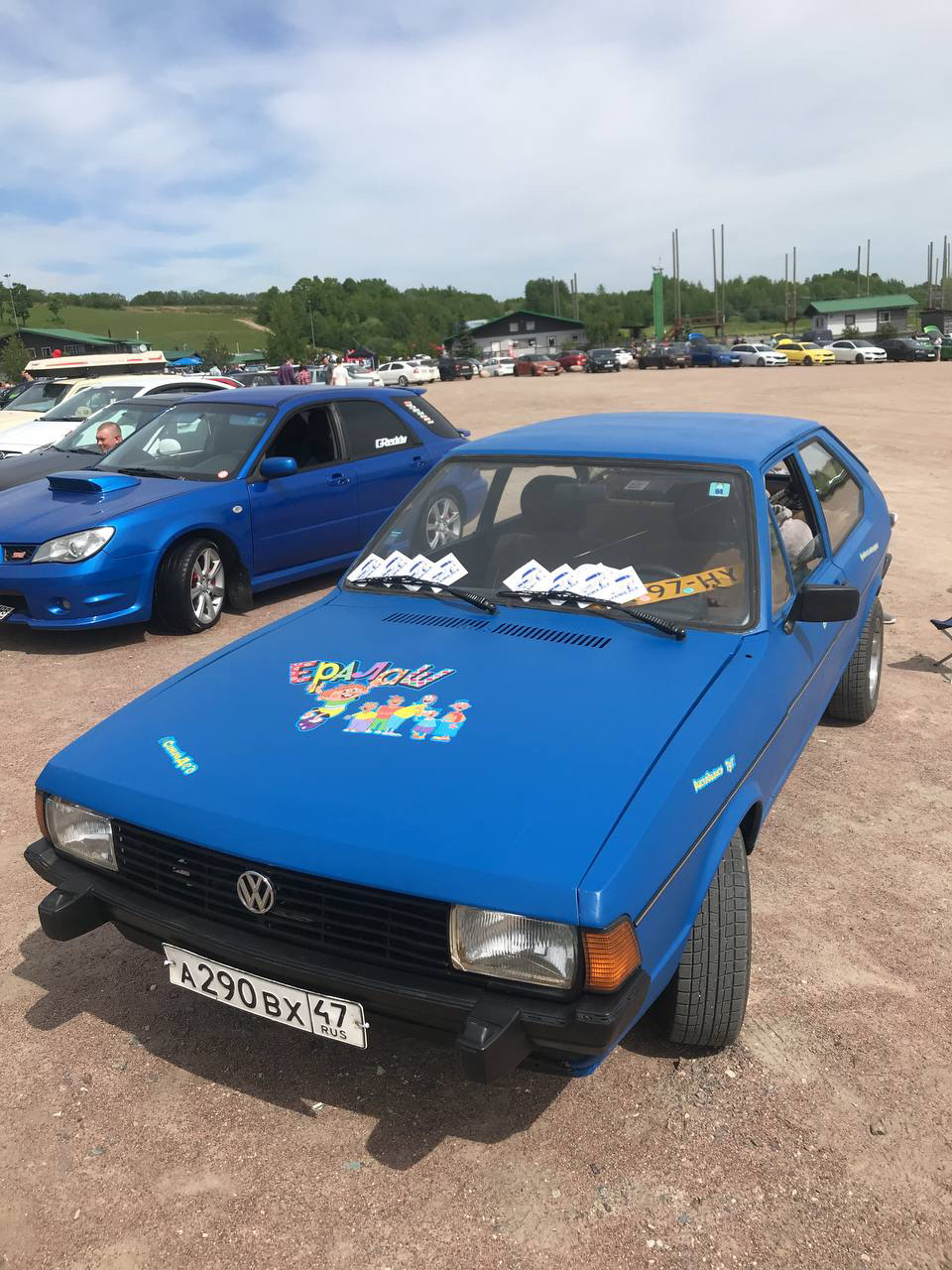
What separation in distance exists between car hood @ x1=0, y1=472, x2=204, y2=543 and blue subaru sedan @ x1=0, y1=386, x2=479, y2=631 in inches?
Result: 0.5

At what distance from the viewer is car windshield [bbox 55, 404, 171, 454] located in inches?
349

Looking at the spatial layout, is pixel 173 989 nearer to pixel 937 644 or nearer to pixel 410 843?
pixel 410 843

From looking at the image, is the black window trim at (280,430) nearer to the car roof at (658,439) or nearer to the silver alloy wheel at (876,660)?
the car roof at (658,439)

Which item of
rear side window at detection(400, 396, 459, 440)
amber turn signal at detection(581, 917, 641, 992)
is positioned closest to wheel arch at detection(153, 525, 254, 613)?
rear side window at detection(400, 396, 459, 440)

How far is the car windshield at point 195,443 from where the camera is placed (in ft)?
23.2

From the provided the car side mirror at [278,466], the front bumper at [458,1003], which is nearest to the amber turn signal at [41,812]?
the front bumper at [458,1003]

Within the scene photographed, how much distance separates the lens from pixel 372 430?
7.97m

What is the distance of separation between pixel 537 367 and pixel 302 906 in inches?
2103

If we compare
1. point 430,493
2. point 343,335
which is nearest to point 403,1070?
point 430,493

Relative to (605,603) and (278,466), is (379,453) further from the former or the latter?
(605,603)

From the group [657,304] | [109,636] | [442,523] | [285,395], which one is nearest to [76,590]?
[109,636]

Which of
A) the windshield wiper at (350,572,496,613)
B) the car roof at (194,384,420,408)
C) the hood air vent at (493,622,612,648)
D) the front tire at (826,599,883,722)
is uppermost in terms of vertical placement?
the car roof at (194,384,420,408)

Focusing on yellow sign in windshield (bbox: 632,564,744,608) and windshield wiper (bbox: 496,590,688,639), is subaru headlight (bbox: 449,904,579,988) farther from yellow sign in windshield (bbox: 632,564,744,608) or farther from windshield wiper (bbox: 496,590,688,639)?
yellow sign in windshield (bbox: 632,564,744,608)

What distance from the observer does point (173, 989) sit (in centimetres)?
313
